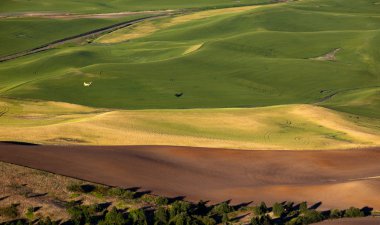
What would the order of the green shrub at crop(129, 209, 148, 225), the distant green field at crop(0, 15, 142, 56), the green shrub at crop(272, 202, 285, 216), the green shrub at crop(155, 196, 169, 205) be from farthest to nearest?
the distant green field at crop(0, 15, 142, 56), the green shrub at crop(155, 196, 169, 205), the green shrub at crop(272, 202, 285, 216), the green shrub at crop(129, 209, 148, 225)

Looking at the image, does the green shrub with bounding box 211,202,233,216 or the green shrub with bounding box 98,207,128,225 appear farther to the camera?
the green shrub with bounding box 211,202,233,216

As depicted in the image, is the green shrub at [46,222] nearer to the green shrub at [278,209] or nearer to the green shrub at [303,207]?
the green shrub at [278,209]

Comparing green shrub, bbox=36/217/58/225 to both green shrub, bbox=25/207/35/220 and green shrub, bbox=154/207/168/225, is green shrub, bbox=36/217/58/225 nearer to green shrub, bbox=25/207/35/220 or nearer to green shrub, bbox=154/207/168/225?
green shrub, bbox=25/207/35/220

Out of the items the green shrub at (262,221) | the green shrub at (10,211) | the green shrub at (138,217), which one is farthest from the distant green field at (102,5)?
the green shrub at (262,221)

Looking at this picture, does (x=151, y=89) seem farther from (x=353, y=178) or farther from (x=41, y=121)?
(x=353, y=178)

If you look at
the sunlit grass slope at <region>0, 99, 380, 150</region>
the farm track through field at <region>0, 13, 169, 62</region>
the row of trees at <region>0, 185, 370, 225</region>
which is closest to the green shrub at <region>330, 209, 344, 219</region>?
the row of trees at <region>0, 185, 370, 225</region>

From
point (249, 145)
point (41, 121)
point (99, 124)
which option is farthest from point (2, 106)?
point (249, 145)
